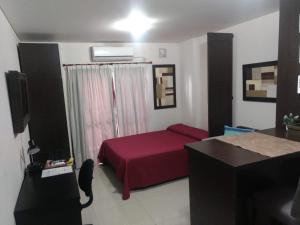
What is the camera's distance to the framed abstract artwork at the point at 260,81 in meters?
3.04

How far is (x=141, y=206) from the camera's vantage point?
2.92m

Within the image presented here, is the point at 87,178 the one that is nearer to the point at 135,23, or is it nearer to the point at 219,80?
the point at 135,23

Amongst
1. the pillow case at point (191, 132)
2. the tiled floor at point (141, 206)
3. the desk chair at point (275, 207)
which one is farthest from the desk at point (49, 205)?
the pillow case at point (191, 132)

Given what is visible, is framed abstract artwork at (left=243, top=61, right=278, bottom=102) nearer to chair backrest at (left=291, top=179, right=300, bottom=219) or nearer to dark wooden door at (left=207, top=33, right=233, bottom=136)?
dark wooden door at (left=207, top=33, right=233, bottom=136)

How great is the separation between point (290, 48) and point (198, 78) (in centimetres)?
232

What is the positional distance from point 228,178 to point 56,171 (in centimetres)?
179

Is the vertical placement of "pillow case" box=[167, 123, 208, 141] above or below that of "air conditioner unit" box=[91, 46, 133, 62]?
below

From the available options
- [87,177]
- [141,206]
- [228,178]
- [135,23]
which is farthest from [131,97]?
[228,178]

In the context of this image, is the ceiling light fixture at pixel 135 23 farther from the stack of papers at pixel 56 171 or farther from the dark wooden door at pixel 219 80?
the stack of papers at pixel 56 171

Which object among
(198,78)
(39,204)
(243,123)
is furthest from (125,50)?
(39,204)

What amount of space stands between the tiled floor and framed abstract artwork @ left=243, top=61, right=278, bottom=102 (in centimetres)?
165

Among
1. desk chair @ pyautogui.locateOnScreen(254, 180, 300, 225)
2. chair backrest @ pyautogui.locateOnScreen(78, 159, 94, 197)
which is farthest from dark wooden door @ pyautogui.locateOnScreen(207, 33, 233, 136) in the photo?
chair backrest @ pyautogui.locateOnScreen(78, 159, 94, 197)

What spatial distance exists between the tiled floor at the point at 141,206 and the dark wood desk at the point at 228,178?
67 centimetres

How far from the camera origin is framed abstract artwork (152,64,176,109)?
16.1 ft
